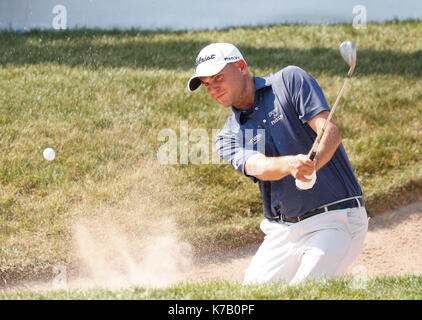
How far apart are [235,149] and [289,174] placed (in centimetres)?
48

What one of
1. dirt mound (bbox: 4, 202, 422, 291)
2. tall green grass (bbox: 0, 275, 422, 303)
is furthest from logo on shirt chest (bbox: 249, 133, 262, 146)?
dirt mound (bbox: 4, 202, 422, 291)

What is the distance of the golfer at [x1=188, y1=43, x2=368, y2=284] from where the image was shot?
13.6ft

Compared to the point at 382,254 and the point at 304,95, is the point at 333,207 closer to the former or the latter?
the point at 304,95

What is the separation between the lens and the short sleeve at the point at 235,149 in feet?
14.1

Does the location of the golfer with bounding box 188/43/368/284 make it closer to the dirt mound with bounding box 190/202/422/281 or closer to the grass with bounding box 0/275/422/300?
the grass with bounding box 0/275/422/300

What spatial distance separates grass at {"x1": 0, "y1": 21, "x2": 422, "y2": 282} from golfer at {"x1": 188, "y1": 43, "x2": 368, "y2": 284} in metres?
2.38

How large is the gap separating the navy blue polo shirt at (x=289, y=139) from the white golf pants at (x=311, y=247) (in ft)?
0.43

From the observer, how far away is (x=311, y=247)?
419 cm

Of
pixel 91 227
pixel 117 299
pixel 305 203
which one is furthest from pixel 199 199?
pixel 117 299

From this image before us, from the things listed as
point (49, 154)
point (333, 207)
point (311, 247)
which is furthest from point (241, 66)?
point (49, 154)

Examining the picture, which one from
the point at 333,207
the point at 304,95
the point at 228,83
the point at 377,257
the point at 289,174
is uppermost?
the point at 228,83

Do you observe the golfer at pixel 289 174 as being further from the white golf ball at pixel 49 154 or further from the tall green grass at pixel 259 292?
the white golf ball at pixel 49 154

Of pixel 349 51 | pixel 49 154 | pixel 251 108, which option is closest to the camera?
pixel 349 51

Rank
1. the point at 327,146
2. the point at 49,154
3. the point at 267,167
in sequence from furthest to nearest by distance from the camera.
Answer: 1. the point at 49,154
2. the point at 267,167
3. the point at 327,146
